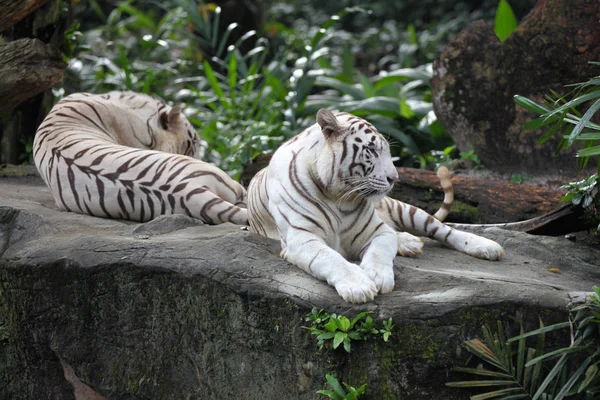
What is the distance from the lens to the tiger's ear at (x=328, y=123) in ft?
13.3

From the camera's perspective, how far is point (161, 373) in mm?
4145

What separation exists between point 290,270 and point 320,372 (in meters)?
0.56

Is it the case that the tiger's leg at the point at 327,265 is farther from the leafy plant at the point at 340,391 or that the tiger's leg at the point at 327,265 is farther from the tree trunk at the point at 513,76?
the tree trunk at the point at 513,76

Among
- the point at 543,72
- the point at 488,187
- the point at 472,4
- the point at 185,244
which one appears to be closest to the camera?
the point at 185,244

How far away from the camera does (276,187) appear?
429 cm

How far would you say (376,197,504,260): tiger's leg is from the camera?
465 centimetres

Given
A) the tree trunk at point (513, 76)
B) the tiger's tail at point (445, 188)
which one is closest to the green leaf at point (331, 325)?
the tiger's tail at point (445, 188)

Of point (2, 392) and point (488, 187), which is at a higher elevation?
point (488, 187)

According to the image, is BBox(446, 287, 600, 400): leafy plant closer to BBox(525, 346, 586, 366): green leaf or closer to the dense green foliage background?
BBox(525, 346, 586, 366): green leaf

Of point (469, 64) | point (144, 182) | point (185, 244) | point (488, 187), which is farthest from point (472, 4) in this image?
point (185, 244)

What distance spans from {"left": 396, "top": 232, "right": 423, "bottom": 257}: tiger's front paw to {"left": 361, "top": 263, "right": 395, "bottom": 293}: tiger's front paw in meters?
0.65

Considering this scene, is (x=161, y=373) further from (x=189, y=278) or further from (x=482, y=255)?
(x=482, y=255)

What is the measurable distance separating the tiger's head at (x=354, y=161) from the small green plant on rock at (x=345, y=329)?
79 cm

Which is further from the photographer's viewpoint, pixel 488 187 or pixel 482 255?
pixel 488 187
